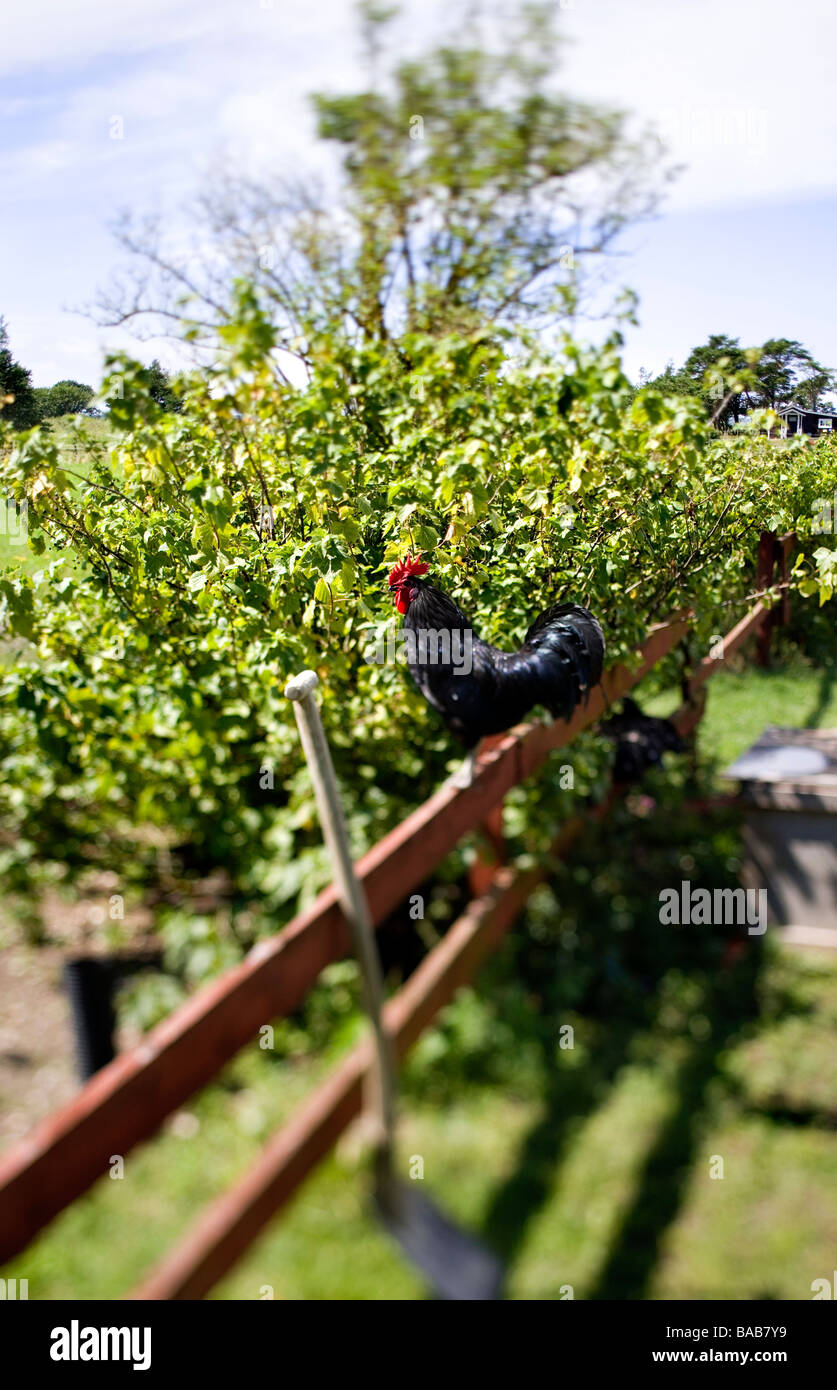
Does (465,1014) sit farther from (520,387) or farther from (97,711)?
(520,387)

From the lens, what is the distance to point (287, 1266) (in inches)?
91.1

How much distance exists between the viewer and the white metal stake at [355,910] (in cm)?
165

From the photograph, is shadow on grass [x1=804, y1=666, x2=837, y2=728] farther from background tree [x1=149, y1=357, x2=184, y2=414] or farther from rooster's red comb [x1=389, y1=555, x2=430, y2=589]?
background tree [x1=149, y1=357, x2=184, y2=414]

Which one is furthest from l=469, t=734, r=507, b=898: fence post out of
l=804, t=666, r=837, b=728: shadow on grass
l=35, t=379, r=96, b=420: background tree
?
l=804, t=666, r=837, b=728: shadow on grass

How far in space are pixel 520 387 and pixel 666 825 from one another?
1.88 m

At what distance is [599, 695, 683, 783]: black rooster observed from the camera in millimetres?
4070

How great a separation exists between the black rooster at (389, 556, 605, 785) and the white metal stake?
844 mm

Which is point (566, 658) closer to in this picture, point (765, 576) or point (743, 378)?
point (743, 378)

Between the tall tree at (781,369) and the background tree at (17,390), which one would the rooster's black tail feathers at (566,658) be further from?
the background tree at (17,390)

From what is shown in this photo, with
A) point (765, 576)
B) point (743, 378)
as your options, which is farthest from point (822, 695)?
point (743, 378)

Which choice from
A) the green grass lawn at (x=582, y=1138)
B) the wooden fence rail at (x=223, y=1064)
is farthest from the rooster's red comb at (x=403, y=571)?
the green grass lawn at (x=582, y=1138)

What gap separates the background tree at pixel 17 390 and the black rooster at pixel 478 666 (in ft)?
8.47

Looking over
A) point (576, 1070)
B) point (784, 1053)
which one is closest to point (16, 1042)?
point (576, 1070)

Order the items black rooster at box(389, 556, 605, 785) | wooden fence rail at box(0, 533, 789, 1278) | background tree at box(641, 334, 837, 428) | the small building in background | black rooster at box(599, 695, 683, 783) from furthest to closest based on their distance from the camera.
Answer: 1. the small building in background
2. background tree at box(641, 334, 837, 428)
3. black rooster at box(599, 695, 683, 783)
4. black rooster at box(389, 556, 605, 785)
5. wooden fence rail at box(0, 533, 789, 1278)
